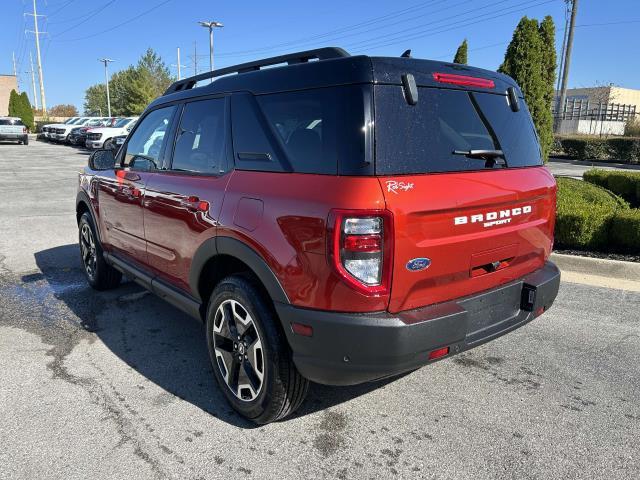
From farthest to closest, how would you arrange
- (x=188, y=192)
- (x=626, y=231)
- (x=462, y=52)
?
(x=462, y=52) < (x=626, y=231) < (x=188, y=192)

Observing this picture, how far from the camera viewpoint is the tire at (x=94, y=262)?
511 centimetres

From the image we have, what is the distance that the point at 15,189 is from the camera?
43.2ft

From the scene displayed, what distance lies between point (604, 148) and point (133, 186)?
27.1 meters

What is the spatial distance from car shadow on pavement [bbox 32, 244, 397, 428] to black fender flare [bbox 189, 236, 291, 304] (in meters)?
0.62

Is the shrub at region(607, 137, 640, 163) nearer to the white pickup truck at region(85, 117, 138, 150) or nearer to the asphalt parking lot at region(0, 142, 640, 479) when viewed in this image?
the asphalt parking lot at region(0, 142, 640, 479)

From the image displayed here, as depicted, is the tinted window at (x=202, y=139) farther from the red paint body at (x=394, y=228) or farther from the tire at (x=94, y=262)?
the tire at (x=94, y=262)

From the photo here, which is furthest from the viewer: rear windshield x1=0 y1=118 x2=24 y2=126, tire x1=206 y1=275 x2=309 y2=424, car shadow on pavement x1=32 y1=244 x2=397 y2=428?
rear windshield x1=0 y1=118 x2=24 y2=126

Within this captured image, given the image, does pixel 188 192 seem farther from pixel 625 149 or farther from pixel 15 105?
pixel 15 105

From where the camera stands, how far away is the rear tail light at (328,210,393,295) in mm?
2256

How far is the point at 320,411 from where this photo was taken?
3.10 meters

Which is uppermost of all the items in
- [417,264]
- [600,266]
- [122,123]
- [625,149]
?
[122,123]

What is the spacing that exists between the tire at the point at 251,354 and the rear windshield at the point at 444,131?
102 centimetres

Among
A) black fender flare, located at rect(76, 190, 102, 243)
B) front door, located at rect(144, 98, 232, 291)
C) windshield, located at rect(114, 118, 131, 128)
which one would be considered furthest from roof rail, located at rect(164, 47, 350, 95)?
windshield, located at rect(114, 118, 131, 128)

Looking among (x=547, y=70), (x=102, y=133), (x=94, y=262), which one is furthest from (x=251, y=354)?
(x=102, y=133)
